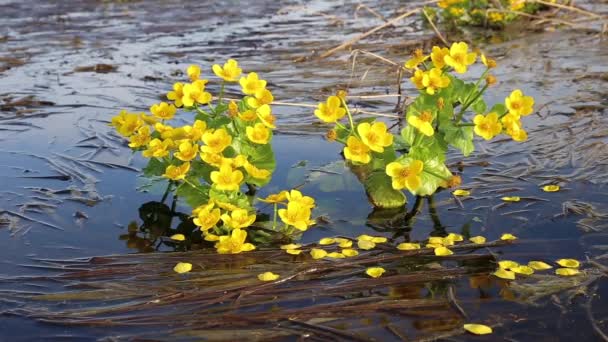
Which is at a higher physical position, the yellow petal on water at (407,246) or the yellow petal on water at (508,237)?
the yellow petal on water at (508,237)

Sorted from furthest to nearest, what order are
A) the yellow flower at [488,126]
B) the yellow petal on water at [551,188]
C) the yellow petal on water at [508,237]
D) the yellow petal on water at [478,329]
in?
the yellow petal on water at [551,188], the yellow flower at [488,126], the yellow petal on water at [508,237], the yellow petal on water at [478,329]

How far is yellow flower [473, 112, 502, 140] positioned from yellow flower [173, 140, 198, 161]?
1.28 metres

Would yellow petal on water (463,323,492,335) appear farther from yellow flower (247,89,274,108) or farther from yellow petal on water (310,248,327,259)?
yellow flower (247,89,274,108)

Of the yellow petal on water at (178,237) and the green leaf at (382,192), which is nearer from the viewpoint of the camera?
the yellow petal on water at (178,237)

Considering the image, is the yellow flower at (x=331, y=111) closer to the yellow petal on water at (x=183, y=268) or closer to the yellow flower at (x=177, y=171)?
the yellow flower at (x=177, y=171)

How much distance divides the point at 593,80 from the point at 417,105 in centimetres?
322

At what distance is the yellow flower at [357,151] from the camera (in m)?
3.14

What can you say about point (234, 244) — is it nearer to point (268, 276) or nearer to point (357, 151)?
point (268, 276)

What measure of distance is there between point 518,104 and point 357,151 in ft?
2.50

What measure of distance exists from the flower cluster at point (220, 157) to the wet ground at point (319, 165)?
262mm

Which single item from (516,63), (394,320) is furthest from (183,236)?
(516,63)

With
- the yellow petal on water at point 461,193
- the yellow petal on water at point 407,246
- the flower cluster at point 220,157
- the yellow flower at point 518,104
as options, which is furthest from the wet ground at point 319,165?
the yellow flower at point 518,104

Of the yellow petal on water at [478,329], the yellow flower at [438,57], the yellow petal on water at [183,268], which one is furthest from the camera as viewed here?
the yellow flower at [438,57]

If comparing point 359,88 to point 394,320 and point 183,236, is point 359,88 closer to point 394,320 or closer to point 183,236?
point 183,236
